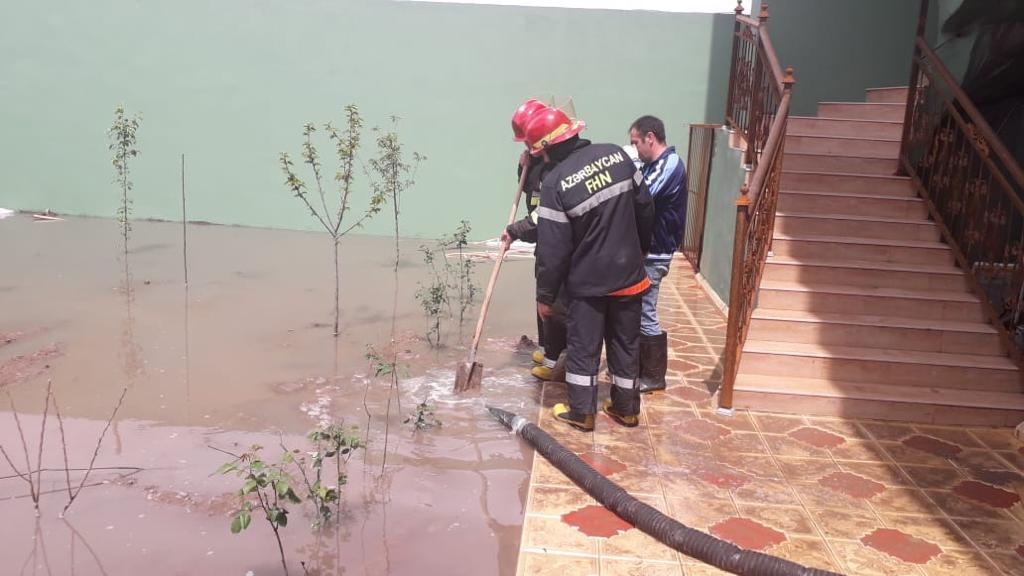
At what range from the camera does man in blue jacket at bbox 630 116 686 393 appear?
4504 mm

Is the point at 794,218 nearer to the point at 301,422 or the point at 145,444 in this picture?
the point at 301,422

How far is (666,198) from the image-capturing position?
4.53 meters

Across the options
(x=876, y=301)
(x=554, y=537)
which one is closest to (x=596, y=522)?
(x=554, y=537)

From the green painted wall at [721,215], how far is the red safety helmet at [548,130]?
2894mm

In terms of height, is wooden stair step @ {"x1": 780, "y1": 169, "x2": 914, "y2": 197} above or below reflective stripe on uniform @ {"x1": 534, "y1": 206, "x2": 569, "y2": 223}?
above

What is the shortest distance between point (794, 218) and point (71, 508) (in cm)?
487

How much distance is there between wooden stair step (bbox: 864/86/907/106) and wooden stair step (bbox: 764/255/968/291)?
8.58ft

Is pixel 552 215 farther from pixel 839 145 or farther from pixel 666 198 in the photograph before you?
pixel 839 145

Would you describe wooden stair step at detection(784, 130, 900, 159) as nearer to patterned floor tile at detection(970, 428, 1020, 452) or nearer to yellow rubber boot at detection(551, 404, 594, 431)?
patterned floor tile at detection(970, 428, 1020, 452)

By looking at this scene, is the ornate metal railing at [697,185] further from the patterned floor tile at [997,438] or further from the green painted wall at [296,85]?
the patterned floor tile at [997,438]

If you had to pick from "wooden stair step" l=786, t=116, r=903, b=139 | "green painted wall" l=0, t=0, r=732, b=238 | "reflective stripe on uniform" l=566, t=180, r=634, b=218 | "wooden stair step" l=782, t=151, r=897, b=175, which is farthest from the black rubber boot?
"green painted wall" l=0, t=0, r=732, b=238

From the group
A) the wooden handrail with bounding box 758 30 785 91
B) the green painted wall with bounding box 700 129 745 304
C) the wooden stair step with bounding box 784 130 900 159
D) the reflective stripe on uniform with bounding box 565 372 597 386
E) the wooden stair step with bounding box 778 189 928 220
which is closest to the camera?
the reflective stripe on uniform with bounding box 565 372 597 386

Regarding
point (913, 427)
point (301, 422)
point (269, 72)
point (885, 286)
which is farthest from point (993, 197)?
point (269, 72)

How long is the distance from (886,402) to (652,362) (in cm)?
137
